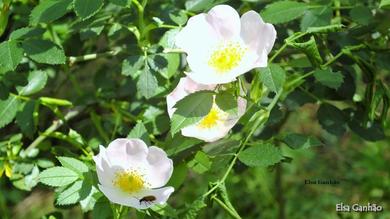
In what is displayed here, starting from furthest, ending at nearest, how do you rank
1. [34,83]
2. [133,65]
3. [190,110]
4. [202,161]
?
1. [34,83]
2. [133,65]
3. [202,161]
4. [190,110]

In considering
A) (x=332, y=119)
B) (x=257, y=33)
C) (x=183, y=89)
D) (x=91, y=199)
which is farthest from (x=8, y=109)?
(x=332, y=119)

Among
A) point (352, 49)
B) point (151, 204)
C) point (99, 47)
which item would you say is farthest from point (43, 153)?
point (352, 49)

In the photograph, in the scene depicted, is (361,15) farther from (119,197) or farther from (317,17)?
(119,197)

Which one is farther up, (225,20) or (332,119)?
(225,20)

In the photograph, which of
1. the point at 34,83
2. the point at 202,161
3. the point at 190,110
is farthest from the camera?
the point at 34,83

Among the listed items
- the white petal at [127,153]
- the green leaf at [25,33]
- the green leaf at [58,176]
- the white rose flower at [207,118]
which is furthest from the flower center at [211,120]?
the green leaf at [25,33]
